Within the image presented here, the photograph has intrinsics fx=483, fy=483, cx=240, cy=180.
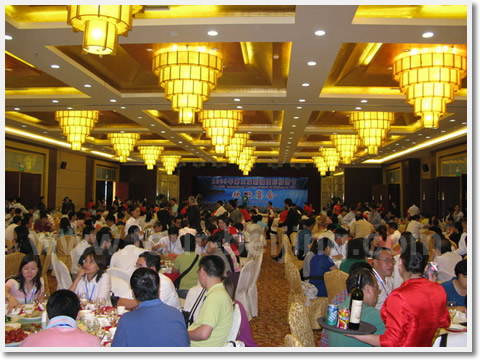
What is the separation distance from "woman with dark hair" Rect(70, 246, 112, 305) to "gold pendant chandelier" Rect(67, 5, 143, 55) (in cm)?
194

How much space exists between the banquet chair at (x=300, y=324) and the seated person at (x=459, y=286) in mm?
1724


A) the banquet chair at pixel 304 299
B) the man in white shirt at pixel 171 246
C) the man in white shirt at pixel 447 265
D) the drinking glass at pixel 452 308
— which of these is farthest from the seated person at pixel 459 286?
the man in white shirt at pixel 171 246

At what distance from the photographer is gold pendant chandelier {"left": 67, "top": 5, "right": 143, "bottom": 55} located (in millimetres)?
3443

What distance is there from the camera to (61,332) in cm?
246

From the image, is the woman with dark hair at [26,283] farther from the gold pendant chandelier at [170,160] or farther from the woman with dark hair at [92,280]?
the gold pendant chandelier at [170,160]

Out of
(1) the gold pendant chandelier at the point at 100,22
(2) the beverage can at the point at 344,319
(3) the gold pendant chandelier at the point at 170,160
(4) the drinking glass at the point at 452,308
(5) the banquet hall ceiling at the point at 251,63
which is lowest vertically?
(4) the drinking glass at the point at 452,308

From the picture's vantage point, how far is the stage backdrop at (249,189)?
2952 cm

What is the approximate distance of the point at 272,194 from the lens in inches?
1165

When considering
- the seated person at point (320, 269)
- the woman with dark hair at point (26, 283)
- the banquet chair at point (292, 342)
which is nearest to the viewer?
the banquet chair at point (292, 342)

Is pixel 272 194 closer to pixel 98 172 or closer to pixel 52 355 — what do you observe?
pixel 98 172

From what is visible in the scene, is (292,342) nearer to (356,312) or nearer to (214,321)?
(356,312)

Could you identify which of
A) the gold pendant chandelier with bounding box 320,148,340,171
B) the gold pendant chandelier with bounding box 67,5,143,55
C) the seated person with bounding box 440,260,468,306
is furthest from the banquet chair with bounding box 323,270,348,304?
the gold pendant chandelier with bounding box 320,148,340,171

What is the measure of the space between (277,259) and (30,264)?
25.8 feet

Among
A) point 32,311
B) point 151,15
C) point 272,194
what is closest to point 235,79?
point 151,15
